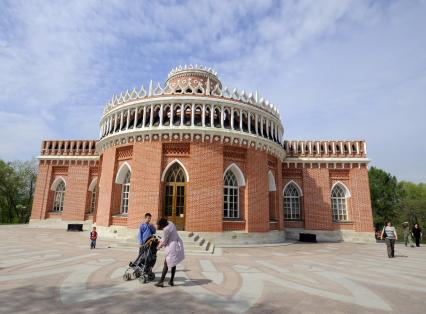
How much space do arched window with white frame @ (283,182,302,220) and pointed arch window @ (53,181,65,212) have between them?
21.4 m

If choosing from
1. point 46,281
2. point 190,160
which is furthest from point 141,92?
point 46,281

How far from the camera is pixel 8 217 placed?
140 feet

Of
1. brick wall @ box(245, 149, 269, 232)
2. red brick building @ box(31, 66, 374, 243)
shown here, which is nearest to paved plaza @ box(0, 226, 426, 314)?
red brick building @ box(31, 66, 374, 243)

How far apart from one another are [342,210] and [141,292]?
2100cm

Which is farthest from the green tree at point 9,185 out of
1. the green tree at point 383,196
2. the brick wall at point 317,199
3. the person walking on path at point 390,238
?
the green tree at point 383,196

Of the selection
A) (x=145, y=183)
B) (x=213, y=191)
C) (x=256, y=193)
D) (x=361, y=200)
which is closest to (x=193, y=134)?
(x=213, y=191)

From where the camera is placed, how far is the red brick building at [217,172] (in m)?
15.6

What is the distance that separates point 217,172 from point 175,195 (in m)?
2.82

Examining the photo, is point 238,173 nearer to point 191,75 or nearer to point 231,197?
point 231,197

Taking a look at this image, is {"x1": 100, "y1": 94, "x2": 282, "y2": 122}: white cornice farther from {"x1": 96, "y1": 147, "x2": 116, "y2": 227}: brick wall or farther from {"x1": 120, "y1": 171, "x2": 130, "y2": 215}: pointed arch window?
{"x1": 120, "y1": 171, "x2": 130, "y2": 215}: pointed arch window

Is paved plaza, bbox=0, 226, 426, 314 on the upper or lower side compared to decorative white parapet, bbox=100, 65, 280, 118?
lower

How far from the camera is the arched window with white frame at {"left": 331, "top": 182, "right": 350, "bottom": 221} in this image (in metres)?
22.5

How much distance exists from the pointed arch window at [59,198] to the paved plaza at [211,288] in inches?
723

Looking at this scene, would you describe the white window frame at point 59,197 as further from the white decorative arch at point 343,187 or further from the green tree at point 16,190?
the white decorative arch at point 343,187
